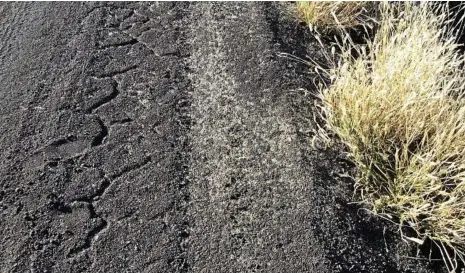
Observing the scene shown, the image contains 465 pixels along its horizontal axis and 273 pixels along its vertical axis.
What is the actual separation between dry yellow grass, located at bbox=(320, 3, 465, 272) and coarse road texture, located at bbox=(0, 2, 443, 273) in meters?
0.11

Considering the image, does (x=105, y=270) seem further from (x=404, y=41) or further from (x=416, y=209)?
(x=404, y=41)

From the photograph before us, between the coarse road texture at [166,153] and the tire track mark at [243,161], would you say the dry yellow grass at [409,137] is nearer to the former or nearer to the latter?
the coarse road texture at [166,153]

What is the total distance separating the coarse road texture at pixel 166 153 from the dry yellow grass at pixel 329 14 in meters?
0.10

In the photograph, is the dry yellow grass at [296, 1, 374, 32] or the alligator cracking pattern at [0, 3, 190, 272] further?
the dry yellow grass at [296, 1, 374, 32]

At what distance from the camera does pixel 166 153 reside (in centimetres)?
309

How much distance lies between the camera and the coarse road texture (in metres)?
2.69

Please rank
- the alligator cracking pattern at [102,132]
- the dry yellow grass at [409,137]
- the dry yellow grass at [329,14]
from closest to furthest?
the alligator cracking pattern at [102,132] < the dry yellow grass at [409,137] < the dry yellow grass at [329,14]

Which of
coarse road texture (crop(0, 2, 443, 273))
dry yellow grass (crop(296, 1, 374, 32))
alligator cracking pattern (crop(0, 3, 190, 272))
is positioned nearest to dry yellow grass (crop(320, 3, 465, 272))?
coarse road texture (crop(0, 2, 443, 273))

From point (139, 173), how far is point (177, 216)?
296mm

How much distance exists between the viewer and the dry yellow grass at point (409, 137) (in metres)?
2.86

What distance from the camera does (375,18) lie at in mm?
4012

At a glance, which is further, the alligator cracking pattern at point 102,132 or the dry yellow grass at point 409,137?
the dry yellow grass at point 409,137

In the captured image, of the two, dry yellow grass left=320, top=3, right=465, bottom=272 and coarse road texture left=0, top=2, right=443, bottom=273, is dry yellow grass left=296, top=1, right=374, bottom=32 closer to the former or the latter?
coarse road texture left=0, top=2, right=443, bottom=273

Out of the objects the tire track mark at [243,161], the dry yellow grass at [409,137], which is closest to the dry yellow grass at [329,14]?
the tire track mark at [243,161]
